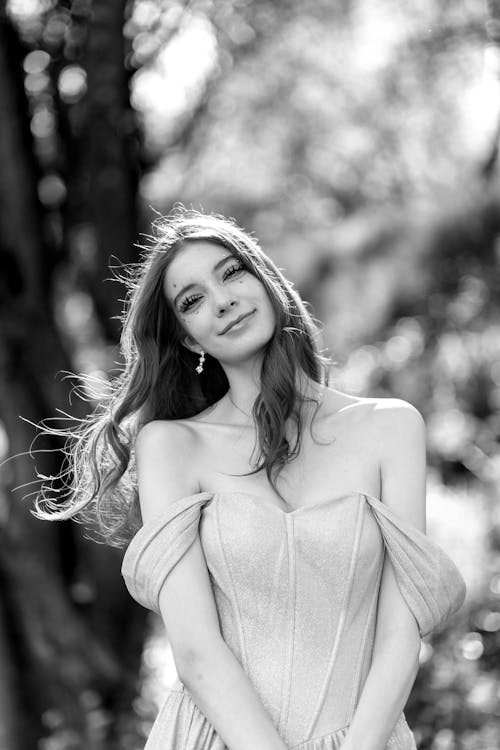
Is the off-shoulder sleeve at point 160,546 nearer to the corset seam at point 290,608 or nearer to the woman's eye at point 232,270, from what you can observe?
the corset seam at point 290,608

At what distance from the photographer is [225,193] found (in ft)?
22.2

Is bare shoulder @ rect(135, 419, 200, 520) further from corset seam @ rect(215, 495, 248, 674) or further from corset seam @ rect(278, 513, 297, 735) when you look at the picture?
corset seam @ rect(278, 513, 297, 735)

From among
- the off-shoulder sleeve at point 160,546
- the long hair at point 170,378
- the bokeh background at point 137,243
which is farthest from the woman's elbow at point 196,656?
the bokeh background at point 137,243

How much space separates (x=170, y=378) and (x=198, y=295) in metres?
0.25

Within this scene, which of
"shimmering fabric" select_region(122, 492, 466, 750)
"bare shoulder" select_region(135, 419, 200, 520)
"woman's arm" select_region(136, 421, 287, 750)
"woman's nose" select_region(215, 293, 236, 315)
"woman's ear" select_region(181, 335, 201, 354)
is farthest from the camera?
"woman's ear" select_region(181, 335, 201, 354)

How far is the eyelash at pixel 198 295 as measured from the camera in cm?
267

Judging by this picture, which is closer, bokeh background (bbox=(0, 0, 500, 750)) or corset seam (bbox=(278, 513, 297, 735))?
corset seam (bbox=(278, 513, 297, 735))

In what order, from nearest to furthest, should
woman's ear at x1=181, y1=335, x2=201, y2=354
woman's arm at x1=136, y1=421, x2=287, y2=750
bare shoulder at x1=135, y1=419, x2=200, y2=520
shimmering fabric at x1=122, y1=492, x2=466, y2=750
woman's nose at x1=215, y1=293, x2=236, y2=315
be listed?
woman's arm at x1=136, y1=421, x2=287, y2=750 < shimmering fabric at x1=122, y1=492, x2=466, y2=750 < bare shoulder at x1=135, y1=419, x2=200, y2=520 < woman's nose at x1=215, y1=293, x2=236, y2=315 < woman's ear at x1=181, y1=335, x2=201, y2=354

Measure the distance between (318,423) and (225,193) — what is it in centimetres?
428

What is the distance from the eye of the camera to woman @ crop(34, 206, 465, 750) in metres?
2.37

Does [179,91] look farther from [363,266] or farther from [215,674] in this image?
[215,674]

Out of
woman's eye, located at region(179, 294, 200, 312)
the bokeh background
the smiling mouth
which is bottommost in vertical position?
the bokeh background

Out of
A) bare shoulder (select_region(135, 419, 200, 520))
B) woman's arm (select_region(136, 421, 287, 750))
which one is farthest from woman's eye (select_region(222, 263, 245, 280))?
woman's arm (select_region(136, 421, 287, 750))

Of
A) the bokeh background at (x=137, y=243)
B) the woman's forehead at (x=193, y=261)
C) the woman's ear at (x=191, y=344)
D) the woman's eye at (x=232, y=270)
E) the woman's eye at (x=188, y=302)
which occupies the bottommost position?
the bokeh background at (x=137, y=243)
